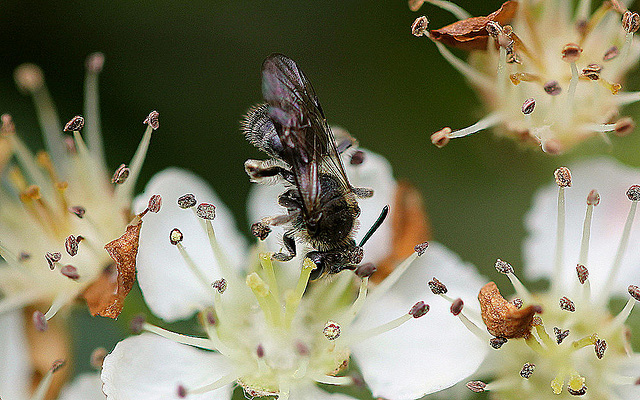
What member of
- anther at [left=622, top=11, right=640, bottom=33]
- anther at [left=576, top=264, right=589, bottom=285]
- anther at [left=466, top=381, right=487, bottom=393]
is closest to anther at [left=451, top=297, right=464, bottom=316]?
anther at [left=466, top=381, right=487, bottom=393]

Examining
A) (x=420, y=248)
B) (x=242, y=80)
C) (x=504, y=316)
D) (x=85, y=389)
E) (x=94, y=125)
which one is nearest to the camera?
(x=504, y=316)

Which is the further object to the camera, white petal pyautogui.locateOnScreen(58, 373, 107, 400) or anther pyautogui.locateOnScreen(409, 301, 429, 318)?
white petal pyautogui.locateOnScreen(58, 373, 107, 400)

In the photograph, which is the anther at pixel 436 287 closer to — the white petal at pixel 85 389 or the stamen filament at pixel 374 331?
the stamen filament at pixel 374 331

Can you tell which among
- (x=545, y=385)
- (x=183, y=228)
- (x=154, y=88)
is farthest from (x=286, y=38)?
(x=545, y=385)

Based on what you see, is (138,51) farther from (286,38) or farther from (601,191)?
(601,191)

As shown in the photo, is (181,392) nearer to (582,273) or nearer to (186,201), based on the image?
(186,201)

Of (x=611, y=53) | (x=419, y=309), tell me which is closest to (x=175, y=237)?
(x=419, y=309)

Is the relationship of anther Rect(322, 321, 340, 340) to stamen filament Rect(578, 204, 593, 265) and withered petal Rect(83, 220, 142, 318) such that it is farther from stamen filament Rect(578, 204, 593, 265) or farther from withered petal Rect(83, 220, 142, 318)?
stamen filament Rect(578, 204, 593, 265)
